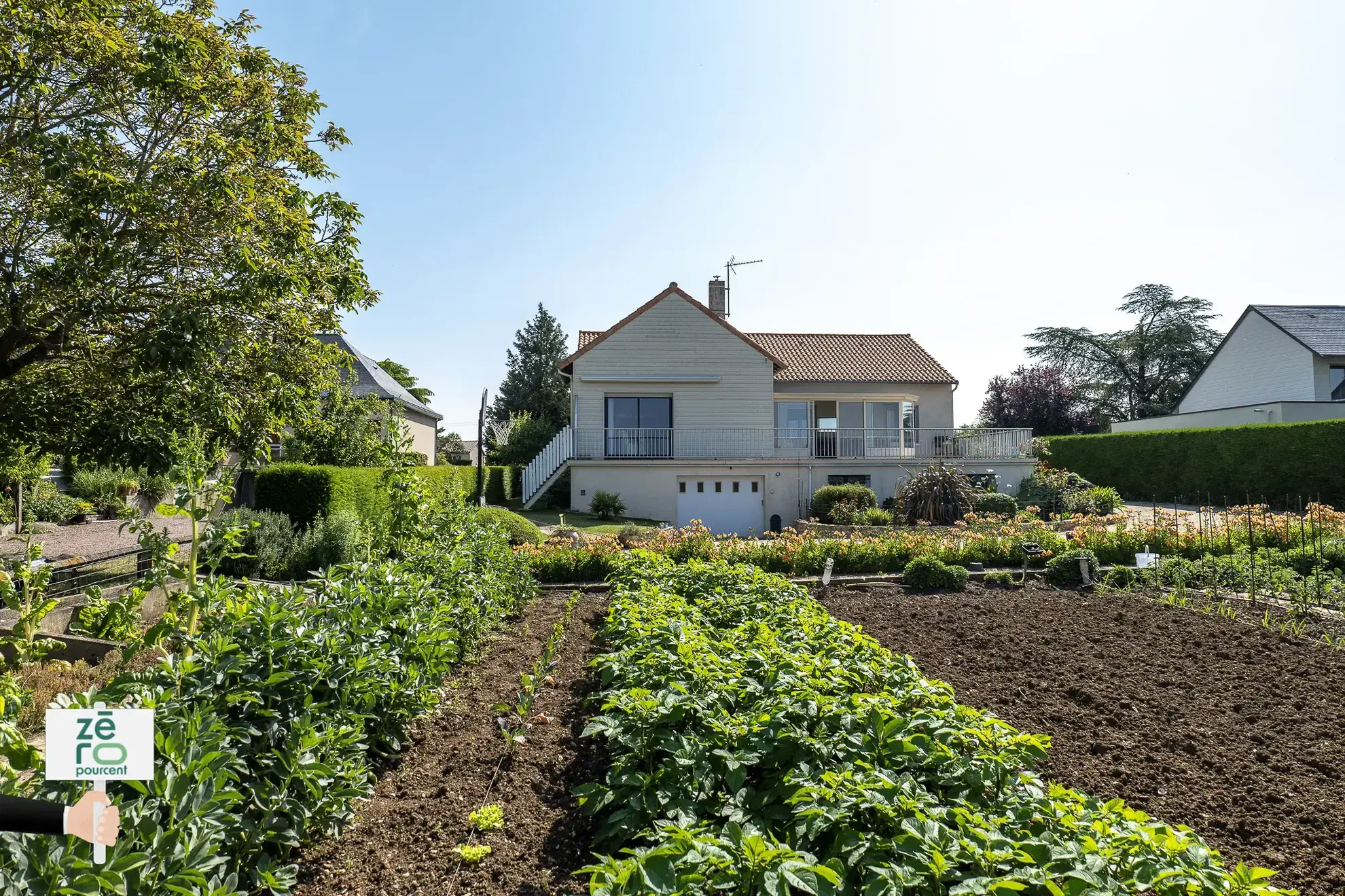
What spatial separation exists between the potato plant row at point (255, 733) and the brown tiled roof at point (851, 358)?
21.2m

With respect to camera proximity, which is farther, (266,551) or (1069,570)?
(1069,570)

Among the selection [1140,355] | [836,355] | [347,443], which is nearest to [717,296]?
[836,355]

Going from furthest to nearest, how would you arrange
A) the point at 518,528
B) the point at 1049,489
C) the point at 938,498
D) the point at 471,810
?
the point at 1049,489, the point at 938,498, the point at 518,528, the point at 471,810

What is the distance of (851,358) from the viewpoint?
26.0 meters

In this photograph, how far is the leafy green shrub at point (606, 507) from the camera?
20.6m

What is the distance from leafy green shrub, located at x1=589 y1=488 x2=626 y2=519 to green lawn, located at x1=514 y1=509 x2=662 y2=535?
204 millimetres

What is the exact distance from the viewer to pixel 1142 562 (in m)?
9.80

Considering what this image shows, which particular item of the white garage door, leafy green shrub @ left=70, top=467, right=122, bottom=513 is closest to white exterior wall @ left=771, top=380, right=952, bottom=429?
the white garage door

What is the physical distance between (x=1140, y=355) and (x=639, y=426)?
3806 centimetres

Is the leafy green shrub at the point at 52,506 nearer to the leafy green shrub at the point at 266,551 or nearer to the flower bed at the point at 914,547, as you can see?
the leafy green shrub at the point at 266,551

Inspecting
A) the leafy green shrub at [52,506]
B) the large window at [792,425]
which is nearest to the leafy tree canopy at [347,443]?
the leafy green shrub at [52,506]

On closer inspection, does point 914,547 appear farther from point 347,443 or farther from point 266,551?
point 347,443

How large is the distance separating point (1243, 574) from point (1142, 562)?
1.05m

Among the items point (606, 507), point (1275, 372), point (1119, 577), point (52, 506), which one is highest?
point (1275, 372)
